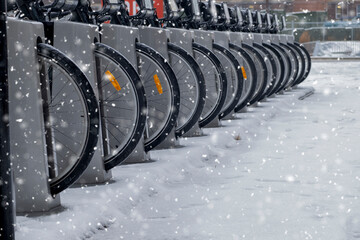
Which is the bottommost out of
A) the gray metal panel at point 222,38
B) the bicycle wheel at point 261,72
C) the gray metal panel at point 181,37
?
the bicycle wheel at point 261,72

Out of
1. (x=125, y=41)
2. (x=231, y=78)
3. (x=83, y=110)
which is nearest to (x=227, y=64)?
(x=231, y=78)

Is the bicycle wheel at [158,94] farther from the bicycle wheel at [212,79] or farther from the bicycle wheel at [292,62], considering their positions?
the bicycle wheel at [292,62]

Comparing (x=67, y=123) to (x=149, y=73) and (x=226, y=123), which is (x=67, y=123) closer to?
(x=149, y=73)

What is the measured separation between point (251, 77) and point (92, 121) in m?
4.83

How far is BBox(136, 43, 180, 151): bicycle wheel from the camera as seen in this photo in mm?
5707

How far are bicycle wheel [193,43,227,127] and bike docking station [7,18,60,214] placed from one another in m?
3.26

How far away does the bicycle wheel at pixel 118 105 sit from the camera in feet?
16.2

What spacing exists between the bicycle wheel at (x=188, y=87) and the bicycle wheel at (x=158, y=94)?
9.6 inches

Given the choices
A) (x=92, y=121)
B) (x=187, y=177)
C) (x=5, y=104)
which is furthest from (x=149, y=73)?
(x=5, y=104)

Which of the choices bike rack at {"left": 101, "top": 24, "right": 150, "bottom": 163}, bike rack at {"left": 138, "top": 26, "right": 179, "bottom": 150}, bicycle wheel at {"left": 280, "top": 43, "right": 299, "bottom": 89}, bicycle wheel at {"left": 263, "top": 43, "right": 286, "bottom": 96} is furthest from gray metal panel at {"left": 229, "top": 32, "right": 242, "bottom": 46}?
bike rack at {"left": 101, "top": 24, "right": 150, "bottom": 163}

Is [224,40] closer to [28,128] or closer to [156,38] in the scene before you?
[156,38]

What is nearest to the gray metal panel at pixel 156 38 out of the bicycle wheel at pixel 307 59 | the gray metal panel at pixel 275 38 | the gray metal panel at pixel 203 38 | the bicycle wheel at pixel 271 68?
the gray metal panel at pixel 203 38

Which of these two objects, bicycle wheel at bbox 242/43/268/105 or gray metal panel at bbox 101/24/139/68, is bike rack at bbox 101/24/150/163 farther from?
bicycle wheel at bbox 242/43/268/105

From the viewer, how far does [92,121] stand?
13.8ft
